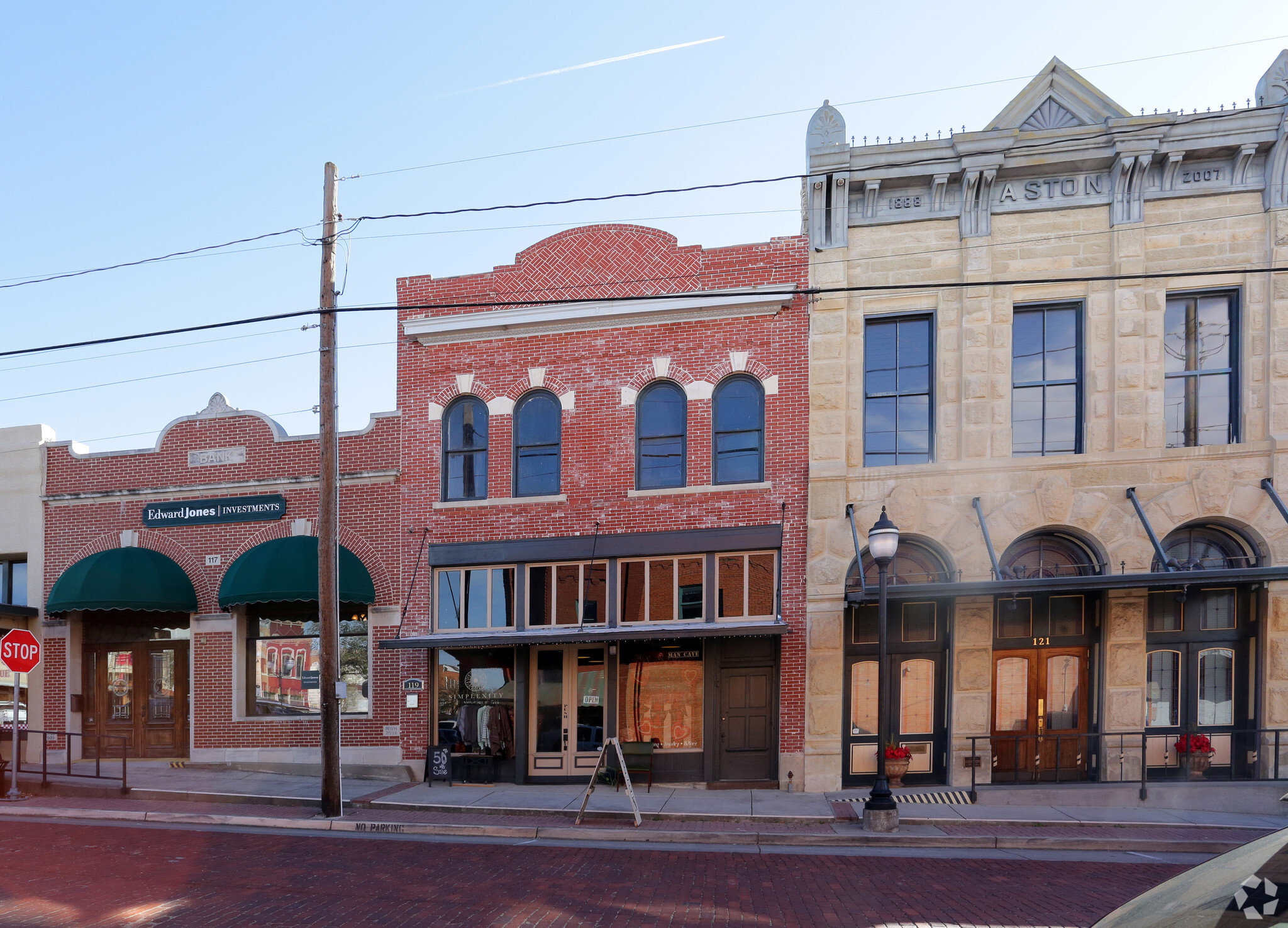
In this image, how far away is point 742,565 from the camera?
15.2 meters

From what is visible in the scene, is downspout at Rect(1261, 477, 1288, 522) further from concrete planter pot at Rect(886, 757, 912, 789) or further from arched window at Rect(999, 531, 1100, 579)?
concrete planter pot at Rect(886, 757, 912, 789)

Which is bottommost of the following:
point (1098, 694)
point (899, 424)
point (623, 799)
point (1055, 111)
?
point (623, 799)

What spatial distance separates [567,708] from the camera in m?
15.5

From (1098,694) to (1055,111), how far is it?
1005cm

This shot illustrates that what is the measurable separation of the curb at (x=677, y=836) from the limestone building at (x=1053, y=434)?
103 inches

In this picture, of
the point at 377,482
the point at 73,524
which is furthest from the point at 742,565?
the point at 73,524

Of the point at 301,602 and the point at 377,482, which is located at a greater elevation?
the point at 377,482

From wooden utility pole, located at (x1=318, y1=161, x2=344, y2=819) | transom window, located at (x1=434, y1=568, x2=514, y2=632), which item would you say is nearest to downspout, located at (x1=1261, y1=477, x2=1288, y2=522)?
transom window, located at (x1=434, y1=568, x2=514, y2=632)

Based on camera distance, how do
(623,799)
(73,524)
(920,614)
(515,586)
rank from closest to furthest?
1. (623,799)
2. (920,614)
3. (515,586)
4. (73,524)

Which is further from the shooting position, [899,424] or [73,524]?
[73,524]

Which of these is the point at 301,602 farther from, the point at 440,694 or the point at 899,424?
the point at 899,424

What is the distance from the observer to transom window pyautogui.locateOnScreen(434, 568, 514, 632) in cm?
1605

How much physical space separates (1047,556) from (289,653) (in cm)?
1447

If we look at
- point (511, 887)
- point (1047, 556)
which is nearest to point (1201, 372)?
point (1047, 556)
